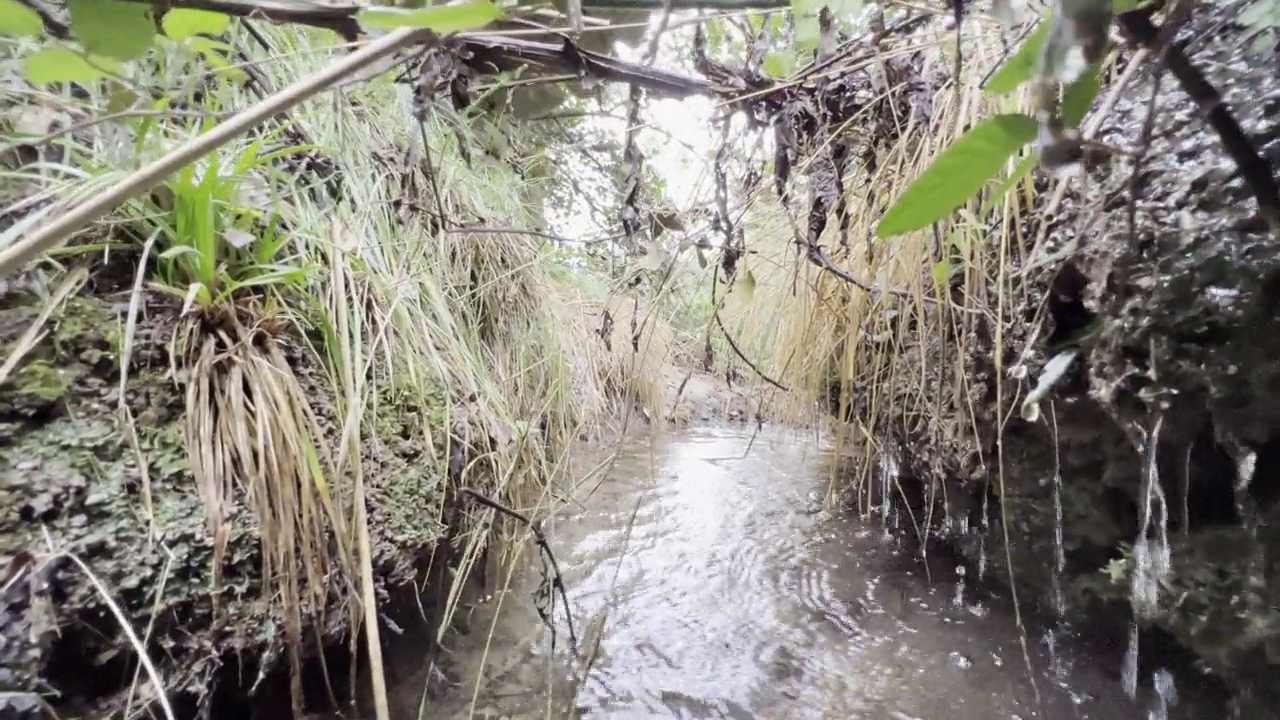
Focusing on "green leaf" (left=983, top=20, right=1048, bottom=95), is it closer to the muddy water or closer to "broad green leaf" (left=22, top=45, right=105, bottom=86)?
"broad green leaf" (left=22, top=45, right=105, bottom=86)

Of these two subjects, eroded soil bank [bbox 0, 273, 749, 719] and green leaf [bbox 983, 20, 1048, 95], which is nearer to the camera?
green leaf [bbox 983, 20, 1048, 95]

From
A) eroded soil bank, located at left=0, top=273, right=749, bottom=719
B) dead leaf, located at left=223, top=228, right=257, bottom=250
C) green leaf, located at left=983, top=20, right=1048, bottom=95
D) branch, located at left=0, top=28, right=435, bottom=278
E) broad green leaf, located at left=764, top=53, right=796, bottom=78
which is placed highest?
broad green leaf, located at left=764, top=53, right=796, bottom=78

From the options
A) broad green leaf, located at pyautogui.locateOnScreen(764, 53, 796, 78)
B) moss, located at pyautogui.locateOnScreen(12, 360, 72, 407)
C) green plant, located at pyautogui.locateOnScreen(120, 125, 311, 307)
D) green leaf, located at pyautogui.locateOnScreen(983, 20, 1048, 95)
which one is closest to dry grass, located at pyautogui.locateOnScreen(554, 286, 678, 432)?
green plant, located at pyautogui.locateOnScreen(120, 125, 311, 307)

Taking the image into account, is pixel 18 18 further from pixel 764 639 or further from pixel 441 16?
pixel 764 639

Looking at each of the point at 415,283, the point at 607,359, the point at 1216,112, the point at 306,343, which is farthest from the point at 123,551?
the point at 607,359

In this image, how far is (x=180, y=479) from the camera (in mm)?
875

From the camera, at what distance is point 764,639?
1.38 m

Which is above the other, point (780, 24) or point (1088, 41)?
point (780, 24)

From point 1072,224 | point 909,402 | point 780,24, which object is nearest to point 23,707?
point 1072,224

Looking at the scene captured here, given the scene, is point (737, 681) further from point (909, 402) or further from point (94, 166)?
point (94, 166)

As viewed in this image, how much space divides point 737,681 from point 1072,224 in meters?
0.99

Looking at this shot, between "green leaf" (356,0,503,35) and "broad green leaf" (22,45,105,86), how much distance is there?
239 mm

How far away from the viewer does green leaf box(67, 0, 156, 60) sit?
0.39 m

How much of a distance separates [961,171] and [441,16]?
0.30m
